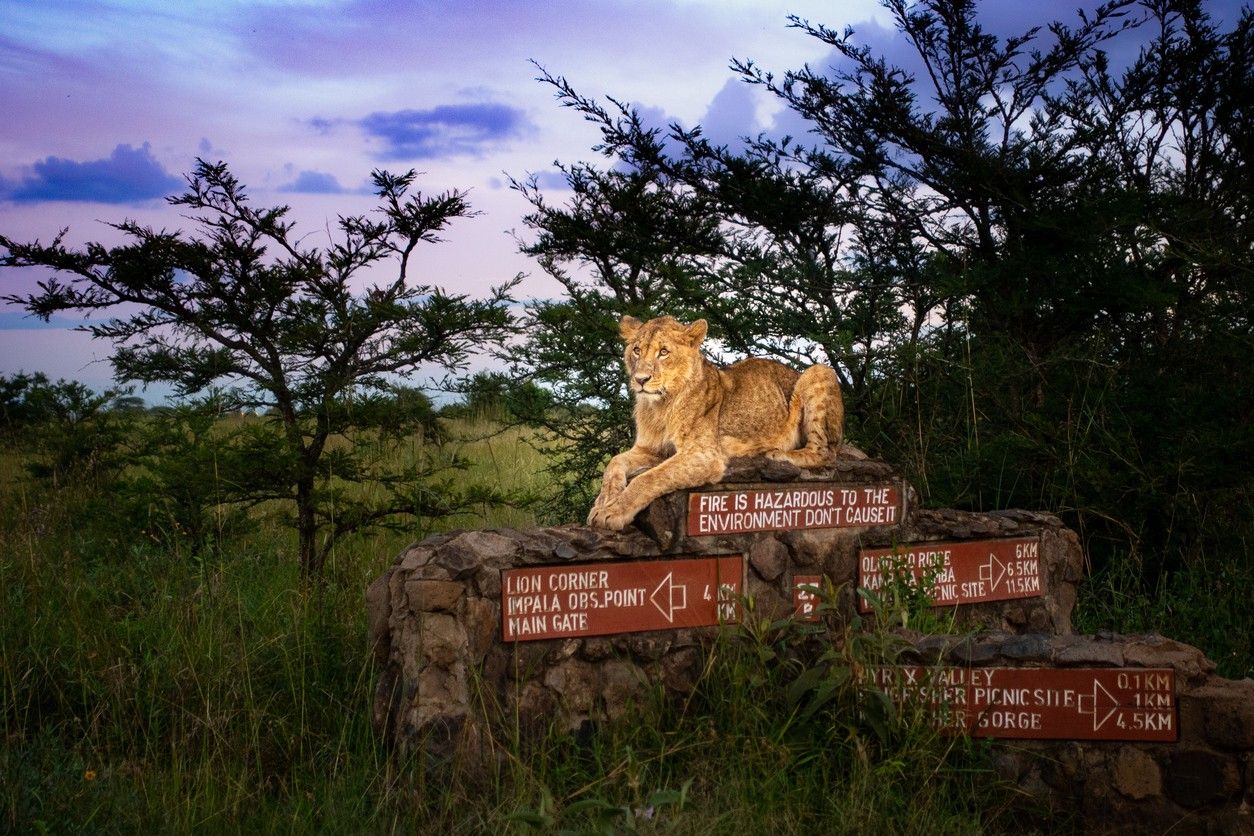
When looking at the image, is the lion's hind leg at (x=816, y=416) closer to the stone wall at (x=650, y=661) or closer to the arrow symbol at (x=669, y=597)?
the stone wall at (x=650, y=661)

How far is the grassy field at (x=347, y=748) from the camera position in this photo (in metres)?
4.20

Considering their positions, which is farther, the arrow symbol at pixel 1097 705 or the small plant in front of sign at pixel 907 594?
the small plant in front of sign at pixel 907 594

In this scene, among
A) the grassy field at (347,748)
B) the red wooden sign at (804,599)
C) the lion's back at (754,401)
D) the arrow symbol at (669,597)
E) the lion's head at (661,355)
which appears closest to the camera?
the grassy field at (347,748)

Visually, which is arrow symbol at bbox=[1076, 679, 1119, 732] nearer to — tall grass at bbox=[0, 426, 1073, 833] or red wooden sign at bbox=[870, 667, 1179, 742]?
red wooden sign at bbox=[870, 667, 1179, 742]

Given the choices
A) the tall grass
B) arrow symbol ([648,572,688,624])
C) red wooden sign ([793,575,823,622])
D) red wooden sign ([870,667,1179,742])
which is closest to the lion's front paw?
arrow symbol ([648,572,688,624])

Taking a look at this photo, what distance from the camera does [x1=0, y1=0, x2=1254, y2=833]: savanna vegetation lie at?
14.9ft

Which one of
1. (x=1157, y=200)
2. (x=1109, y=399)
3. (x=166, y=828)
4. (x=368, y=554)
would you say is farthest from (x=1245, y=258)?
(x=166, y=828)

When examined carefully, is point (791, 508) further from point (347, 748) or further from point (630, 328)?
point (347, 748)

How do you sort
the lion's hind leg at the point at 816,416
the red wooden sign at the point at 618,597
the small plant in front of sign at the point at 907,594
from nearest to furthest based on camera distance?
the red wooden sign at the point at 618,597 < the small plant in front of sign at the point at 907,594 < the lion's hind leg at the point at 816,416

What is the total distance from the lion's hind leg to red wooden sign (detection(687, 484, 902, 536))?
0.24m

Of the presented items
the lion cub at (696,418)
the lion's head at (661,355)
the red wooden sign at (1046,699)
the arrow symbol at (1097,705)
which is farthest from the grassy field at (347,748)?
the lion's head at (661,355)

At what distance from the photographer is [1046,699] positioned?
15.5 ft

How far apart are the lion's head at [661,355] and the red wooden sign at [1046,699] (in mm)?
1853

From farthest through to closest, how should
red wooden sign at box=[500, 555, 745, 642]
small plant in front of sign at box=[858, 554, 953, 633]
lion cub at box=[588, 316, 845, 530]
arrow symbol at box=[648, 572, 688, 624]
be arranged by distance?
1. lion cub at box=[588, 316, 845, 530]
2. arrow symbol at box=[648, 572, 688, 624]
3. small plant in front of sign at box=[858, 554, 953, 633]
4. red wooden sign at box=[500, 555, 745, 642]
